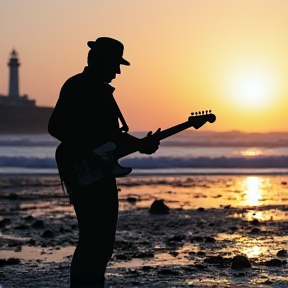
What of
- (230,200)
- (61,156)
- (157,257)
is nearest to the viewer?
(61,156)

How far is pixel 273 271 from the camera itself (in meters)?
8.95

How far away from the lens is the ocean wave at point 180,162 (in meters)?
34.5

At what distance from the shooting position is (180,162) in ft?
119

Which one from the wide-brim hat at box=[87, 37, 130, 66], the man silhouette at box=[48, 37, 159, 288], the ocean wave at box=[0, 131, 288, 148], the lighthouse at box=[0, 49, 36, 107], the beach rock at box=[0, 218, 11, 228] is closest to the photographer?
the man silhouette at box=[48, 37, 159, 288]

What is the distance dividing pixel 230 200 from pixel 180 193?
1.86 metres

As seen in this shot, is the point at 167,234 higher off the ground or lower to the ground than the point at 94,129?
lower

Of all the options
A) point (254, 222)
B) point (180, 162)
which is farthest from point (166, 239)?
point (180, 162)

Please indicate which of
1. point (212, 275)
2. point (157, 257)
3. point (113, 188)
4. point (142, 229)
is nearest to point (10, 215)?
point (142, 229)

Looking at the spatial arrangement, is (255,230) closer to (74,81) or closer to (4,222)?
(4,222)

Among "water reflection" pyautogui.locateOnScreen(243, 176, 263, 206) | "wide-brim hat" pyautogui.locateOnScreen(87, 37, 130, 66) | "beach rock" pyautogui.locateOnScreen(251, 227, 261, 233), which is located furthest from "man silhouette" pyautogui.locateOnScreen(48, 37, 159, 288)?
"water reflection" pyautogui.locateOnScreen(243, 176, 263, 206)

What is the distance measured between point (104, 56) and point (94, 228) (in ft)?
4.78

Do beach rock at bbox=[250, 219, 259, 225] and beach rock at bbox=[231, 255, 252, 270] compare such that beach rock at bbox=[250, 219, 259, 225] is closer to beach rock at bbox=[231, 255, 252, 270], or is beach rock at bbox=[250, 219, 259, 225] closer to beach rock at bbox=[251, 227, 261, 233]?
beach rock at bbox=[251, 227, 261, 233]

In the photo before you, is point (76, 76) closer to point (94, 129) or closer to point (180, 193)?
point (94, 129)

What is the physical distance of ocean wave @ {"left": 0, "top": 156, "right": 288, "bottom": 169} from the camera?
34.5m
